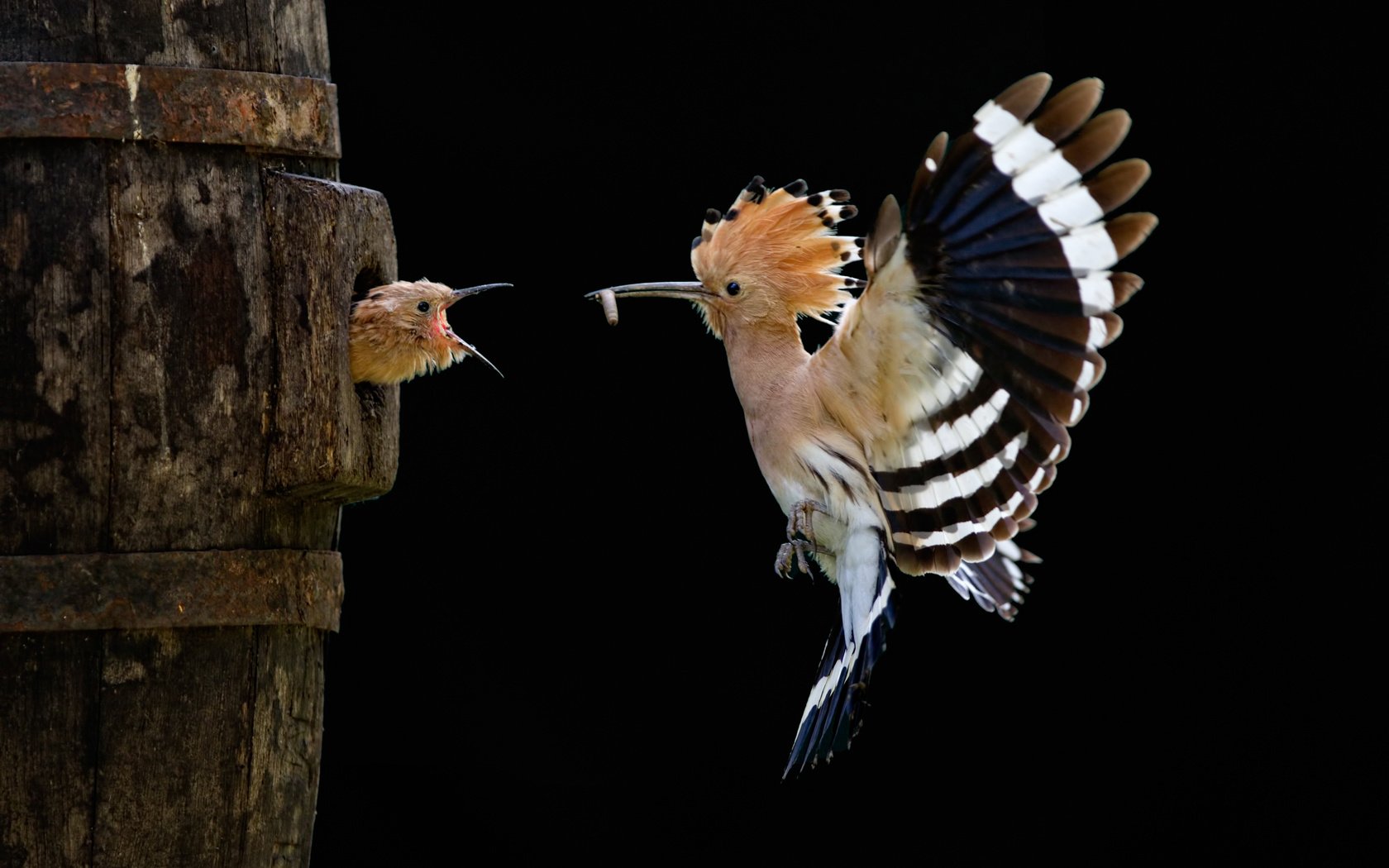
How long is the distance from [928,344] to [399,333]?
0.86 meters

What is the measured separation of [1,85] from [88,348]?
0.40 metres

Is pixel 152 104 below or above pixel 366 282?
above

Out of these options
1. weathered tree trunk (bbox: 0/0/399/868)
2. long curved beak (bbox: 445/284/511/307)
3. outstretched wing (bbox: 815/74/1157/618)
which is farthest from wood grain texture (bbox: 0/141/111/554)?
outstretched wing (bbox: 815/74/1157/618)

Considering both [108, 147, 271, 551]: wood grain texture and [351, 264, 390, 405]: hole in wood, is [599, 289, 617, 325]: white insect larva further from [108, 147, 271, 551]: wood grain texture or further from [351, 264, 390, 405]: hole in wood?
[108, 147, 271, 551]: wood grain texture

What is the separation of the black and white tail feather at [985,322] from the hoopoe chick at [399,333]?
2.17 feet

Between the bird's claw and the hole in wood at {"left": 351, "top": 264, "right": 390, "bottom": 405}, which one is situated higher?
the hole in wood at {"left": 351, "top": 264, "right": 390, "bottom": 405}

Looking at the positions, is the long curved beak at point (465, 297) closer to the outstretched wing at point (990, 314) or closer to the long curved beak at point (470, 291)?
the long curved beak at point (470, 291)

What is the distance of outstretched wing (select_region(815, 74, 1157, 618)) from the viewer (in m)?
2.27

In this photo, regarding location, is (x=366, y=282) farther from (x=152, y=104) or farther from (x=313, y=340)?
(x=152, y=104)

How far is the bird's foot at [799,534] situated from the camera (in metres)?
2.76

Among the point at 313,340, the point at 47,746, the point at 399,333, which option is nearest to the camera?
the point at 47,746

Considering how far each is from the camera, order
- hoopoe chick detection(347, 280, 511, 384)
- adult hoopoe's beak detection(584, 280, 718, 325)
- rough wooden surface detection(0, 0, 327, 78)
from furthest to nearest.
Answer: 1. adult hoopoe's beak detection(584, 280, 718, 325)
2. hoopoe chick detection(347, 280, 511, 384)
3. rough wooden surface detection(0, 0, 327, 78)

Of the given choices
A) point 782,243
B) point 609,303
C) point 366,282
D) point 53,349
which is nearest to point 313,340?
point 366,282

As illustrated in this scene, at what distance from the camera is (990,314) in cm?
241
